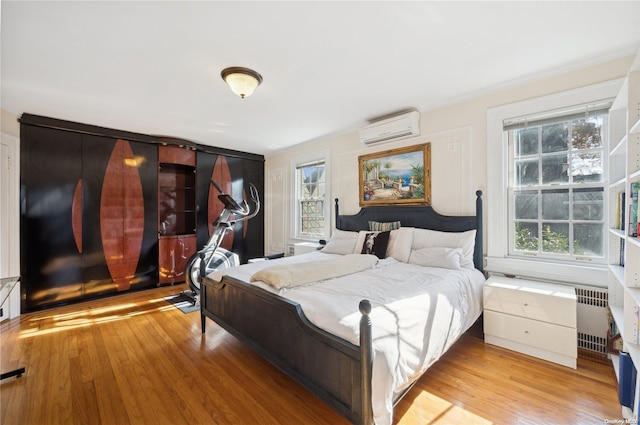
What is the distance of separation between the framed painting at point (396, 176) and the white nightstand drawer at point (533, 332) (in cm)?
146

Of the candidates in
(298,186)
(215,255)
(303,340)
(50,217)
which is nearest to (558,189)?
(303,340)

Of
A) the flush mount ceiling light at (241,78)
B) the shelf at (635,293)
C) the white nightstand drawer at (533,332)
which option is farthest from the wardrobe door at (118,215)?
the shelf at (635,293)

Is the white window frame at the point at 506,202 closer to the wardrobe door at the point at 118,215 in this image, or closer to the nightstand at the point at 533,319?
the nightstand at the point at 533,319

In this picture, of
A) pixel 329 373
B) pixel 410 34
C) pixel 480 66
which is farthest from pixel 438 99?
pixel 329 373

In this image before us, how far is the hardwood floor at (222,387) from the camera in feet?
5.42

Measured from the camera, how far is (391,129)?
3521 millimetres

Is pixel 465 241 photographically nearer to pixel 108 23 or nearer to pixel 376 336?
pixel 376 336

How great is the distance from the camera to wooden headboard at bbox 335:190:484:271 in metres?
2.91

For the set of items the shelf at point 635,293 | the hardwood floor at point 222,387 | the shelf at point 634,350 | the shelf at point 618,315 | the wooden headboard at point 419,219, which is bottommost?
the hardwood floor at point 222,387

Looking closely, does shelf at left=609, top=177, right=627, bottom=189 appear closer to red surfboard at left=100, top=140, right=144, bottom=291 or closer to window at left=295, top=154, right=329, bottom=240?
window at left=295, top=154, right=329, bottom=240

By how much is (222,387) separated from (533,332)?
252 centimetres

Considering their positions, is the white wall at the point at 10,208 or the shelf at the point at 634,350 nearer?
the shelf at the point at 634,350

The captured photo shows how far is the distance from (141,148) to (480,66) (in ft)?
15.6

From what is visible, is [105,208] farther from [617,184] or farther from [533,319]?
Answer: [617,184]
